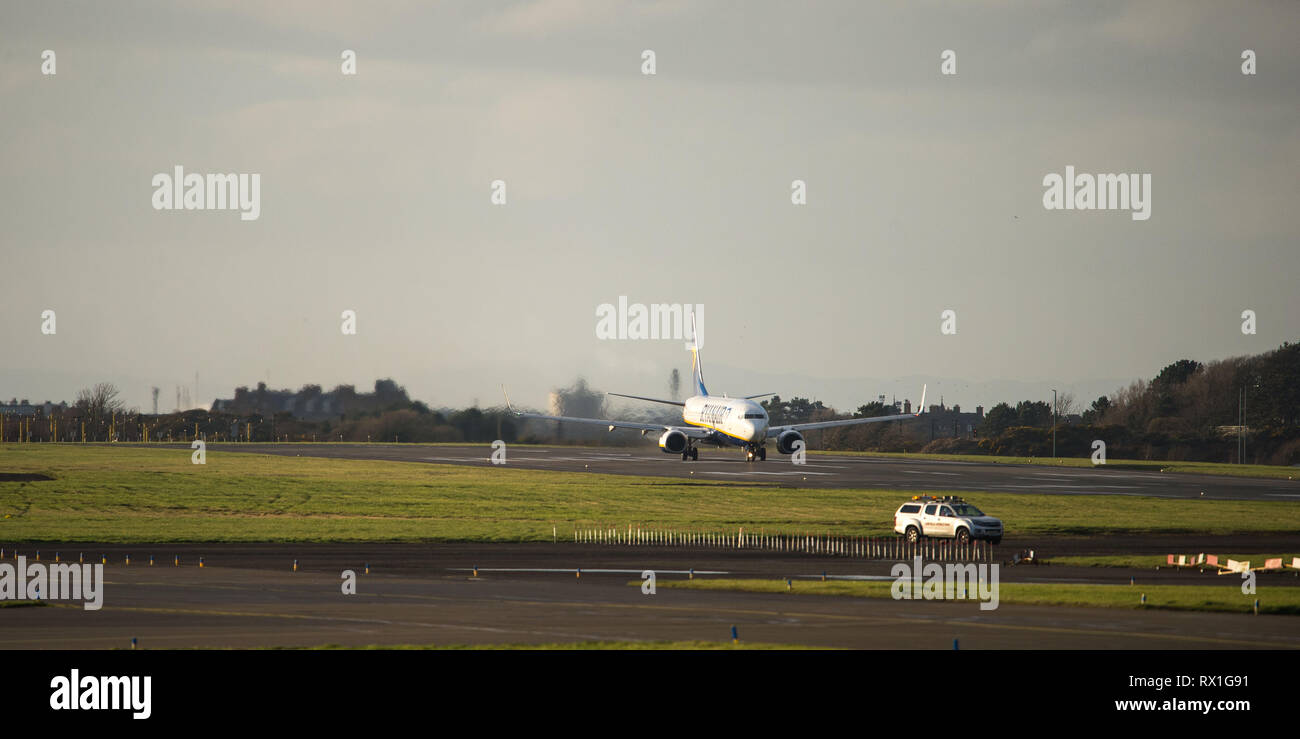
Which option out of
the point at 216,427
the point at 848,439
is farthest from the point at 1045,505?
the point at 216,427

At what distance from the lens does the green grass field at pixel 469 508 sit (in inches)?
2217

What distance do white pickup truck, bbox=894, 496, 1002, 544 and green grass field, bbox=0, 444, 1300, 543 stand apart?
262cm

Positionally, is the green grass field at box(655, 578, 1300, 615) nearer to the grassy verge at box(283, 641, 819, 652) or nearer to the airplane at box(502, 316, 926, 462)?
the grassy verge at box(283, 641, 819, 652)

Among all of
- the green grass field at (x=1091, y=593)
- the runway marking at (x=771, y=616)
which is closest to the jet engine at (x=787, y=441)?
the green grass field at (x=1091, y=593)

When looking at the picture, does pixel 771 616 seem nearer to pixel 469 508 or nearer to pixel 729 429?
pixel 469 508

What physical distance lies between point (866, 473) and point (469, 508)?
40.4 metres

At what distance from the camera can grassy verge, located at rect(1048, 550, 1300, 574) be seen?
4291cm

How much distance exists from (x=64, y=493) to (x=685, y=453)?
51.5 metres

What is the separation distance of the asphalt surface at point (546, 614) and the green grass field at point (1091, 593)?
1.08 metres

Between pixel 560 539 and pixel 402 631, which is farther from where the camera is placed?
pixel 560 539

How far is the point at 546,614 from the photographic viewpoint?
29.6m

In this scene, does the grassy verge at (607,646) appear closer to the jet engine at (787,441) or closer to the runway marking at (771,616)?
the runway marking at (771,616)

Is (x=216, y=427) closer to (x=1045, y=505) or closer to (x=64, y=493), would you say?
(x=64, y=493)

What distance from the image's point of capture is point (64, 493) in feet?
250
